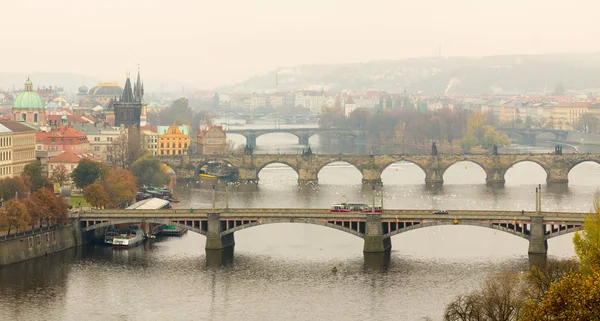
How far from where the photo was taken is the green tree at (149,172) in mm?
98375

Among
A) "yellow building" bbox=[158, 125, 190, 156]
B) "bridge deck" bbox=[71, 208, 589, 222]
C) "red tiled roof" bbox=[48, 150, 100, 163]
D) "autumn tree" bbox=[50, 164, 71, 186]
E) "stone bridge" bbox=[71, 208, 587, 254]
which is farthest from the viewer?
"yellow building" bbox=[158, 125, 190, 156]

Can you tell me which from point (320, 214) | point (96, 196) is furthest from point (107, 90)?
point (320, 214)

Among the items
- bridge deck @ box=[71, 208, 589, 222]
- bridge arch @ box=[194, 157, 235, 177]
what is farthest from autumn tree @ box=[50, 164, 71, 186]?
bridge arch @ box=[194, 157, 235, 177]

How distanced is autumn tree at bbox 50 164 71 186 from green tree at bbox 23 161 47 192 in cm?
93

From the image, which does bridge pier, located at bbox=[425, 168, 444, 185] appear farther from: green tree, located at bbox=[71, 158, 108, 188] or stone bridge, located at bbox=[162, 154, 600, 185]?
green tree, located at bbox=[71, 158, 108, 188]

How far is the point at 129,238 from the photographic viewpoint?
231 feet

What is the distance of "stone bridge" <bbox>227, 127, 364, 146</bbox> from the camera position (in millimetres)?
159625

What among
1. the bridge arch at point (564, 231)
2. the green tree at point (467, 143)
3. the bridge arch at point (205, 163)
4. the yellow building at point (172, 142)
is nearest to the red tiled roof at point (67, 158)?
the bridge arch at point (205, 163)

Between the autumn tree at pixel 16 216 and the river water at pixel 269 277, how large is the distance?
182 cm

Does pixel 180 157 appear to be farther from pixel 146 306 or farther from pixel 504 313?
pixel 504 313

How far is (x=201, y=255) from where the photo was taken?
66.9 metres

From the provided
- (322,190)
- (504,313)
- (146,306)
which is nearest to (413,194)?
(322,190)

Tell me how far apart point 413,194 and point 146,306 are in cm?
4525

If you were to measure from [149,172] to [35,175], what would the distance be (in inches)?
772
